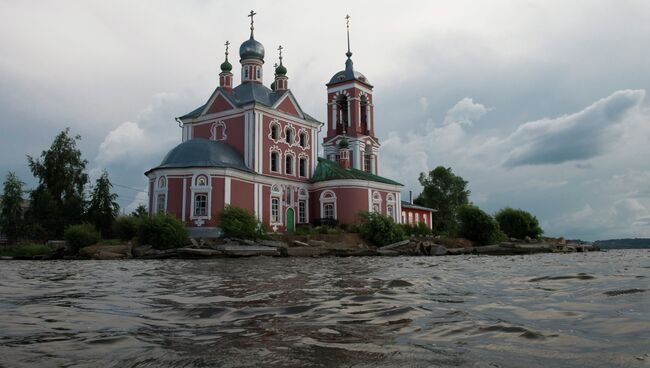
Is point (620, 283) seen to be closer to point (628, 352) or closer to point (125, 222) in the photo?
point (628, 352)

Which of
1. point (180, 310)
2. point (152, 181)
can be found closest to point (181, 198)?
point (152, 181)

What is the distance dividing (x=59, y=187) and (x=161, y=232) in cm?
1751

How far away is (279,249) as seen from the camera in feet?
82.2

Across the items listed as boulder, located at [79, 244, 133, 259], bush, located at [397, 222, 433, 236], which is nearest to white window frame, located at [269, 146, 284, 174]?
bush, located at [397, 222, 433, 236]

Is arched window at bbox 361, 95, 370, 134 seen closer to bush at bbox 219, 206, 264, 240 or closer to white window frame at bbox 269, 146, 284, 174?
white window frame at bbox 269, 146, 284, 174

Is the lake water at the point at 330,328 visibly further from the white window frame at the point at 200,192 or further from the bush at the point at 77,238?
the white window frame at the point at 200,192

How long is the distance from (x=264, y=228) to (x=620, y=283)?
23.1m

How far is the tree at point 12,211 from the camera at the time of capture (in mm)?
34906

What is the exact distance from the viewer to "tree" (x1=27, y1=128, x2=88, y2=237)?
34625mm

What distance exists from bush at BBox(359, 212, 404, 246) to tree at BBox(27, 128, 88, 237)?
69.0 ft

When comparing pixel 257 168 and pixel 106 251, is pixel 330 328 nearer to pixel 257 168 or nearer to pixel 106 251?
pixel 106 251

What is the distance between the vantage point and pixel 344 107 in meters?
50.2

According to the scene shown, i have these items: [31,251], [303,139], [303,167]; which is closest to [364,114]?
[303,139]

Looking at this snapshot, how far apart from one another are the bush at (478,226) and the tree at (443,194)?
1836 cm
